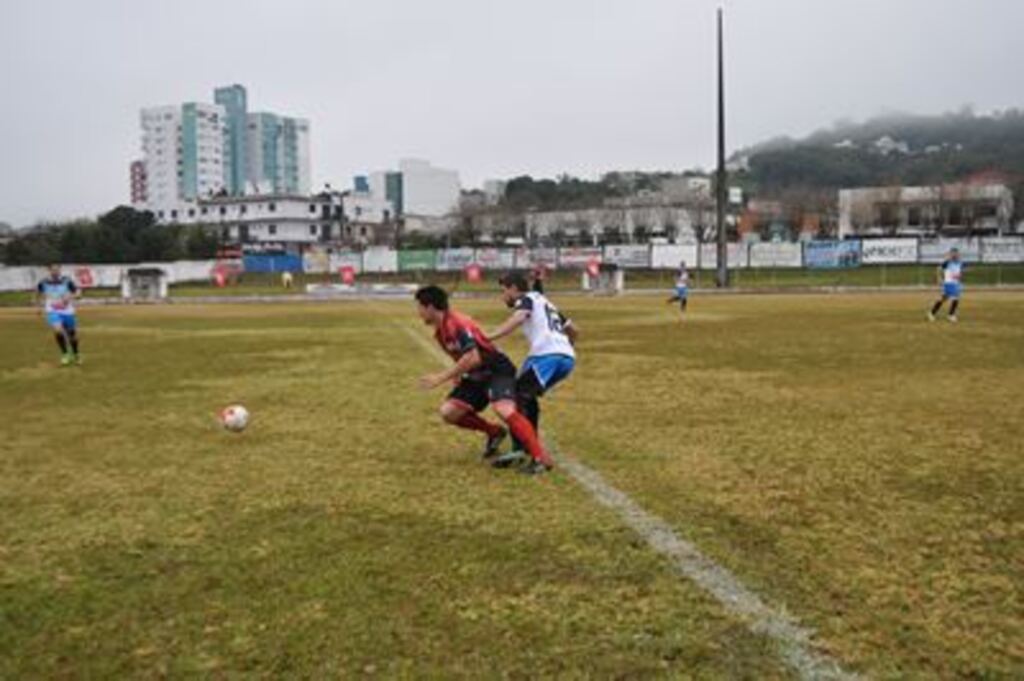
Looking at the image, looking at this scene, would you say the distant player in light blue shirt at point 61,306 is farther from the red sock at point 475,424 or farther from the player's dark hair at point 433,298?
the player's dark hair at point 433,298

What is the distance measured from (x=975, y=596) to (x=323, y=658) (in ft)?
10.1

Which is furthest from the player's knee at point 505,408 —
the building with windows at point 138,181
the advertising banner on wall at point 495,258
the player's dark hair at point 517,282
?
the building with windows at point 138,181

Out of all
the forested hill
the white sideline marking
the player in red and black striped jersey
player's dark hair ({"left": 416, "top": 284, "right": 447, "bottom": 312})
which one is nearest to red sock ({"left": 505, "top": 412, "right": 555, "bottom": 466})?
the player in red and black striped jersey

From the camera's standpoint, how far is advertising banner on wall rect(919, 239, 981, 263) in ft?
177

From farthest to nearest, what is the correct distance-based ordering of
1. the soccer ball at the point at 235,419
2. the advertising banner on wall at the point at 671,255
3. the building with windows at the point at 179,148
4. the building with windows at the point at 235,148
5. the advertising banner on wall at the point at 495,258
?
the building with windows at the point at 235,148, the building with windows at the point at 179,148, the advertising banner on wall at the point at 495,258, the advertising banner on wall at the point at 671,255, the soccer ball at the point at 235,419

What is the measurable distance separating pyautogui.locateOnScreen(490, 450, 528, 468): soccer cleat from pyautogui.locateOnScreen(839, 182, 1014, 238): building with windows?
8884 centimetres

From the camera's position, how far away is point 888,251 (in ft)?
184

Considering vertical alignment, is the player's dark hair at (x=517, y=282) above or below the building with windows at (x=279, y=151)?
below

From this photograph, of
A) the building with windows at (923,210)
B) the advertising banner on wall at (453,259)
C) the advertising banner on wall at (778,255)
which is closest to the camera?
the advertising banner on wall at (778,255)

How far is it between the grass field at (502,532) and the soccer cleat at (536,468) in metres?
0.23

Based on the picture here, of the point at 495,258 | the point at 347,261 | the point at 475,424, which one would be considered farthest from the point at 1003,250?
the point at 475,424

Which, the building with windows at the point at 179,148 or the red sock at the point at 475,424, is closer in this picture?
the red sock at the point at 475,424

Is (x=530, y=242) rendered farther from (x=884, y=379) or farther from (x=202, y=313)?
(x=884, y=379)

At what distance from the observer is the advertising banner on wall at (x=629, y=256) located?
60656mm
